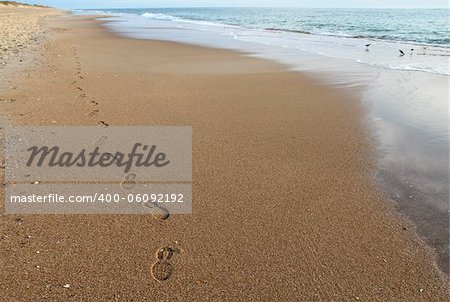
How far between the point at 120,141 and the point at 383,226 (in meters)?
3.38

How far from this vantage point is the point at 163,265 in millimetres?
2770

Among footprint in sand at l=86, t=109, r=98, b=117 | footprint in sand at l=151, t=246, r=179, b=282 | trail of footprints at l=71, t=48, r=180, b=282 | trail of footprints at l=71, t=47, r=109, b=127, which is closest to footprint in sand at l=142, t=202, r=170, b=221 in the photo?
trail of footprints at l=71, t=48, r=180, b=282

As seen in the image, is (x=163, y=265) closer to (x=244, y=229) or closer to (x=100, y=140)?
(x=244, y=229)

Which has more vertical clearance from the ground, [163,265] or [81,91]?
[163,265]

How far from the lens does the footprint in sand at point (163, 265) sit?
266 cm

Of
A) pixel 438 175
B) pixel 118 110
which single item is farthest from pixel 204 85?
pixel 438 175

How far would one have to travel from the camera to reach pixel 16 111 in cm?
583

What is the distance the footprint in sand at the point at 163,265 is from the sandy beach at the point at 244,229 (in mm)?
33

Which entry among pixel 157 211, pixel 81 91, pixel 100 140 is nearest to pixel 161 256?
pixel 157 211

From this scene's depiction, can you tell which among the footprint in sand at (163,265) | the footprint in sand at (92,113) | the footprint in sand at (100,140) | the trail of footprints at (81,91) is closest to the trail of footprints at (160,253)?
the footprint in sand at (163,265)

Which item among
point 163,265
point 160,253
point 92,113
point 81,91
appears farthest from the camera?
point 81,91

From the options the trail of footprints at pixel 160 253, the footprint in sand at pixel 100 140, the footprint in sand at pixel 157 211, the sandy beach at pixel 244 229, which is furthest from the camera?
the footprint in sand at pixel 100 140

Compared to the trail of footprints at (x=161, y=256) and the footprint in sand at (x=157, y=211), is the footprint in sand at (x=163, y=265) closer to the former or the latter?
the trail of footprints at (x=161, y=256)

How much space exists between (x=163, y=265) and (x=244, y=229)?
810 millimetres
